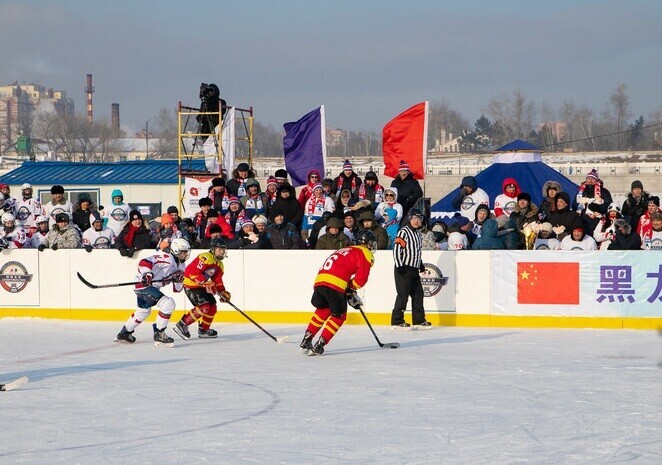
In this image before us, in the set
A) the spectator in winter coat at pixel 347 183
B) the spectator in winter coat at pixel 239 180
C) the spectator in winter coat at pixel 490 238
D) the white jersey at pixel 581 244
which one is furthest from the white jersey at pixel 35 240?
the white jersey at pixel 581 244

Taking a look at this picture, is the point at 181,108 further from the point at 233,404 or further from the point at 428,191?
the point at 428,191

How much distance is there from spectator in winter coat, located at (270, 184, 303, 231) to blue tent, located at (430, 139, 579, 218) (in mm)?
5065

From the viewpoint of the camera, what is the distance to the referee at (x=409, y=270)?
1287 cm

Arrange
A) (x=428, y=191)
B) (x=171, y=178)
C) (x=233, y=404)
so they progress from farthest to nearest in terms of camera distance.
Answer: (x=428, y=191) < (x=171, y=178) < (x=233, y=404)

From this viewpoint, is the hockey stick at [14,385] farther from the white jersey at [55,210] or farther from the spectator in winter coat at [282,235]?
the white jersey at [55,210]

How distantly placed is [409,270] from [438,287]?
35.4 inches

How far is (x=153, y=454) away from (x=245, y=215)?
28.6 feet

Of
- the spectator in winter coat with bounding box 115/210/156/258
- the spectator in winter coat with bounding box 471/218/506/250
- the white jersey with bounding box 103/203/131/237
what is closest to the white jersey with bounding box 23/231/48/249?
the white jersey with bounding box 103/203/131/237

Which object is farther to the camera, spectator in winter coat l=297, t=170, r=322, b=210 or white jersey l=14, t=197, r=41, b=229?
white jersey l=14, t=197, r=41, b=229

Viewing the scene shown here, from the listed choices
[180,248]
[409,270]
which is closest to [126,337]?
[180,248]

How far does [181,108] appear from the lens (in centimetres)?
1991

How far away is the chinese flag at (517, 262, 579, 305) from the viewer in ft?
43.5

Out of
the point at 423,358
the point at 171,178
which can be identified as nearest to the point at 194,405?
the point at 423,358

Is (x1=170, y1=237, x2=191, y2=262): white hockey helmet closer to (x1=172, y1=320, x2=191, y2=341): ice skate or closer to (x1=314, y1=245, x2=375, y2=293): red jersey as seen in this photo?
(x1=172, y1=320, x2=191, y2=341): ice skate
